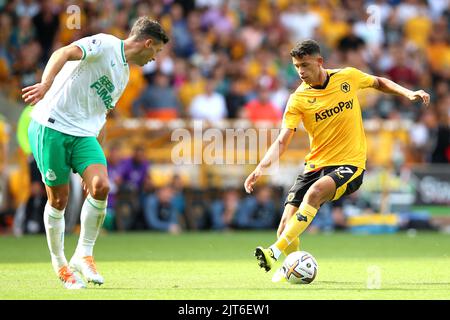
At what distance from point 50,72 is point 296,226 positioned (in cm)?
300

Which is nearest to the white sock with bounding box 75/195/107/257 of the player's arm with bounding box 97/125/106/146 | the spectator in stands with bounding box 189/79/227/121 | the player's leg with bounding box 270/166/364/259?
the player's arm with bounding box 97/125/106/146

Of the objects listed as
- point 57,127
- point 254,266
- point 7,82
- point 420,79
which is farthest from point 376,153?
point 57,127

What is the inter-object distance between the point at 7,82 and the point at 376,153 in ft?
25.5

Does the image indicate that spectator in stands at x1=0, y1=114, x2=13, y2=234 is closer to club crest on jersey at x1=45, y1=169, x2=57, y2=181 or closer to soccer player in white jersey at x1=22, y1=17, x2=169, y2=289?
soccer player in white jersey at x1=22, y1=17, x2=169, y2=289

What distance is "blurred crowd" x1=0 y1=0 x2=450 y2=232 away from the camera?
19.9 meters

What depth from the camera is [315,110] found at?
34.9 ft

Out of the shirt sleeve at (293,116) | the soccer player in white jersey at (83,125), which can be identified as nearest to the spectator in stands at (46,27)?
the shirt sleeve at (293,116)

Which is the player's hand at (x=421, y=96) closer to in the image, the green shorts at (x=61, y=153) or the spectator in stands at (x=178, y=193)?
the green shorts at (x=61, y=153)

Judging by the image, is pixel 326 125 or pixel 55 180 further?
pixel 326 125

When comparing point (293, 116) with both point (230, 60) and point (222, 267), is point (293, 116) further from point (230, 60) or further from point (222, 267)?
point (230, 60)

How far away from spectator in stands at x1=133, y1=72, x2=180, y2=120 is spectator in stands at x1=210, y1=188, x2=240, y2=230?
2124 mm

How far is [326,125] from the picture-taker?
35.0 feet

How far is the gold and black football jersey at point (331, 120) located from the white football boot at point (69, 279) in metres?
2.81

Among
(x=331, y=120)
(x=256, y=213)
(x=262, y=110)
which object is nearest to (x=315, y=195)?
(x=331, y=120)
